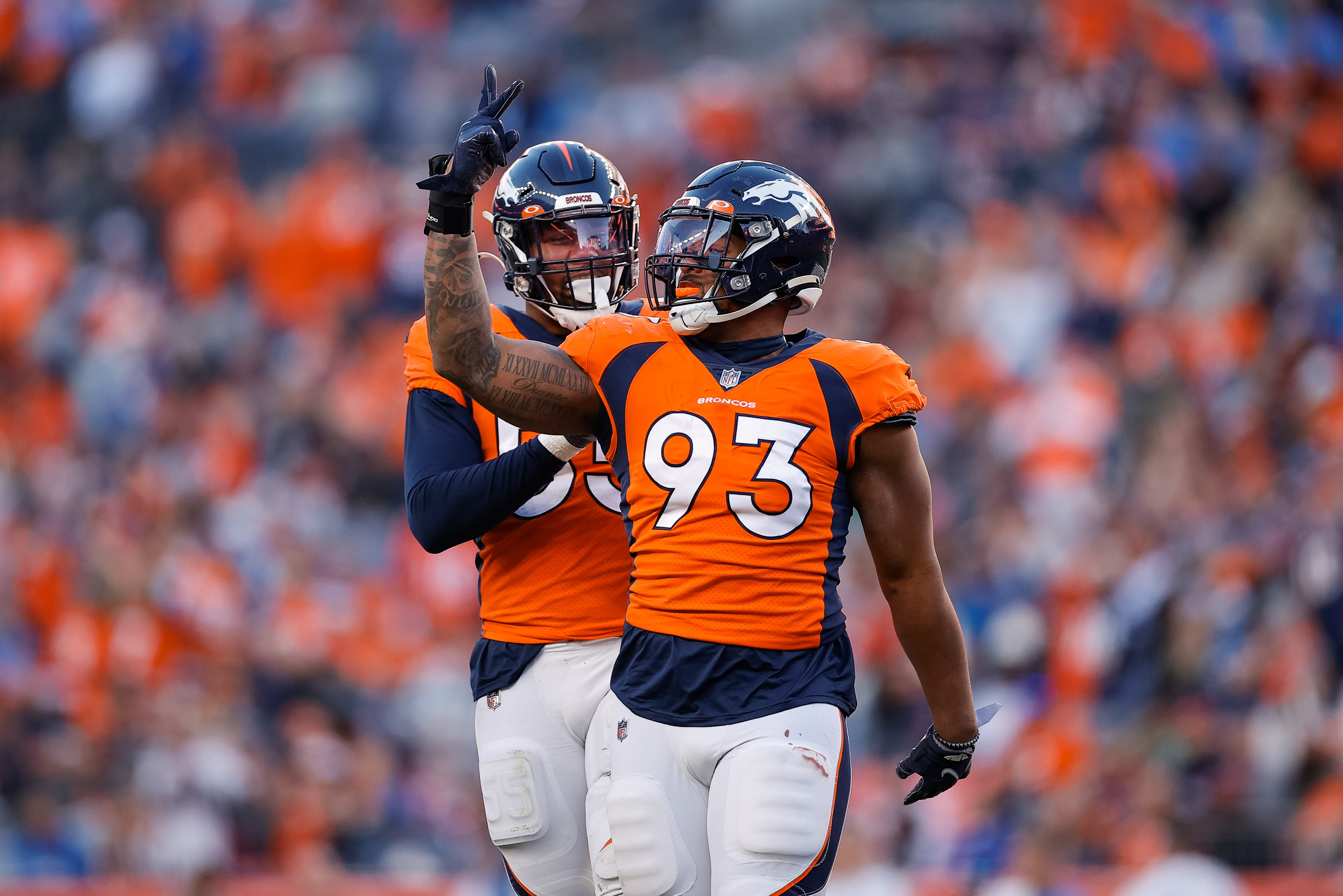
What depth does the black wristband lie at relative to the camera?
357cm

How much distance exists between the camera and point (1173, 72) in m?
11.0

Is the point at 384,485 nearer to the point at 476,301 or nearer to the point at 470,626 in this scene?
the point at 470,626

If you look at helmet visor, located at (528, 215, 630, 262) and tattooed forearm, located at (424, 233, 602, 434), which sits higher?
helmet visor, located at (528, 215, 630, 262)

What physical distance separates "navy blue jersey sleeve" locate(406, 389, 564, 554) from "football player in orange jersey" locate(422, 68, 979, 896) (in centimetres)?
21

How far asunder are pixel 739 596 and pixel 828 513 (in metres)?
0.27

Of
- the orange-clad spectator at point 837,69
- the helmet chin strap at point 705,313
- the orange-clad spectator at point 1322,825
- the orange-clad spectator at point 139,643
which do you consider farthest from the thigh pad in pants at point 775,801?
the orange-clad spectator at point 837,69

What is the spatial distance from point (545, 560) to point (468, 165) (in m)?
1.18

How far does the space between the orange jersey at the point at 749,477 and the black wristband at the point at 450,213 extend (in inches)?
19.4

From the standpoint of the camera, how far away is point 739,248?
12.1 ft

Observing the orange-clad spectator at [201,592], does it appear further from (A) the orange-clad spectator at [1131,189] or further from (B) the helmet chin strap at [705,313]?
(B) the helmet chin strap at [705,313]

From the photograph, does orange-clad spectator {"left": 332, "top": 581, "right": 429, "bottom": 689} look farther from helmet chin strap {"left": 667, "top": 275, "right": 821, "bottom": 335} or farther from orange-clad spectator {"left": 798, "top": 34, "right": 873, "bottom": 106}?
helmet chin strap {"left": 667, "top": 275, "right": 821, "bottom": 335}

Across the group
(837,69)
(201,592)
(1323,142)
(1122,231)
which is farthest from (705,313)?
(837,69)

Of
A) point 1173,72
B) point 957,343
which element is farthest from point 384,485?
point 1173,72

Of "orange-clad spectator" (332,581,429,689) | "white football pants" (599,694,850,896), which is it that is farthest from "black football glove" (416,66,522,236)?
"orange-clad spectator" (332,581,429,689)
